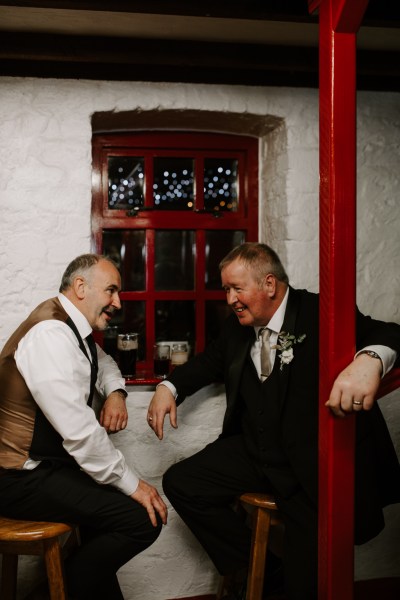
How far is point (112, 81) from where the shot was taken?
9.11 ft

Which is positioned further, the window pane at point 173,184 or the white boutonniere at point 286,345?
the window pane at point 173,184

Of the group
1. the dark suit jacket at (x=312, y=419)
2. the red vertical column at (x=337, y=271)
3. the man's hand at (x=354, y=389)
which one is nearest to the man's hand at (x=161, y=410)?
the dark suit jacket at (x=312, y=419)

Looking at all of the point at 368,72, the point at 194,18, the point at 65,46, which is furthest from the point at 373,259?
the point at 65,46

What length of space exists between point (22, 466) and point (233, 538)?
3.16ft

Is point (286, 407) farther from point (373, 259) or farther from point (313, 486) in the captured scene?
point (373, 259)

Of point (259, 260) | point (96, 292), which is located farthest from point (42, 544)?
point (259, 260)

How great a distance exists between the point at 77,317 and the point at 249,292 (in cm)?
74

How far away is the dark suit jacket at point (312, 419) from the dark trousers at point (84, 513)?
646 mm

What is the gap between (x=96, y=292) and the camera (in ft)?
7.59

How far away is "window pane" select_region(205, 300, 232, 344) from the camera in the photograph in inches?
128

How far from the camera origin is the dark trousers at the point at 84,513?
2.07 meters

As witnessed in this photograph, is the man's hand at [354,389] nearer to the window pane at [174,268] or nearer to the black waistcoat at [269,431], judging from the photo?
the black waistcoat at [269,431]

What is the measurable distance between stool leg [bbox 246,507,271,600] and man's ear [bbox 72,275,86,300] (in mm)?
1142

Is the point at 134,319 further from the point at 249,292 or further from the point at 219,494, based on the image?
the point at 219,494
